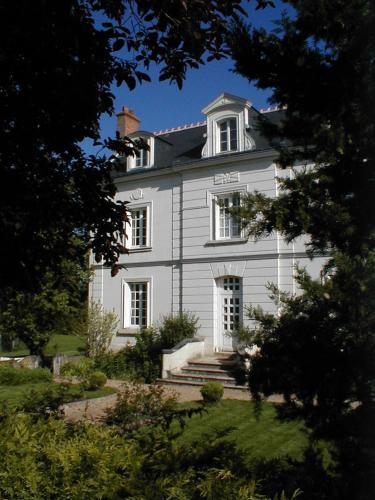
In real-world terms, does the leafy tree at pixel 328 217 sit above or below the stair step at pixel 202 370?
above

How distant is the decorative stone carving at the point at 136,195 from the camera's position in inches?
784

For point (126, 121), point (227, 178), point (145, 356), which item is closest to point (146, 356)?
point (145, 356)

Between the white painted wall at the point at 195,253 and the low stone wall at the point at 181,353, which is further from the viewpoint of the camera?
the white painted wall at the point at 195,253

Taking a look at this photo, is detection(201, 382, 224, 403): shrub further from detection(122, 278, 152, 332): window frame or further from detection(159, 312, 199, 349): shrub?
detection(122, 278, 152, 332): window frame

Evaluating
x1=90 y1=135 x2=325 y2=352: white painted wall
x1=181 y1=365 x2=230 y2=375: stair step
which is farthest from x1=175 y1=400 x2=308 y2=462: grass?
x1=90 y1=135 x2=325 y2=352: white painted wall

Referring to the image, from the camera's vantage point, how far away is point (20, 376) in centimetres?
1518

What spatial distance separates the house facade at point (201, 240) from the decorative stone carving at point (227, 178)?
0.04m

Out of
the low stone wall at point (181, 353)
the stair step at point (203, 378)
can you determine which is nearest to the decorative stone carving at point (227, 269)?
the low stone wall at point (181, 353)

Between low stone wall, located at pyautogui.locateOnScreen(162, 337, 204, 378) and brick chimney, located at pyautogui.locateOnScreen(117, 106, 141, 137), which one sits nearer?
low stone wall, located at pyautogui.locateOnScreen(162, 337, 204, 378)

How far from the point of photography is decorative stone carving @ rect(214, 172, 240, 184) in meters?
17.4

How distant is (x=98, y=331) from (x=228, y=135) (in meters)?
→ 8.71

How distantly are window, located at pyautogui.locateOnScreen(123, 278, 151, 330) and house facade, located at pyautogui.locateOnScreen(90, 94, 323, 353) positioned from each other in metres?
0.04

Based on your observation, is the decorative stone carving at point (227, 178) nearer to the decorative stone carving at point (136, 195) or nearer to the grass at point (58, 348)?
the decorative stone carving at point (136, 195)

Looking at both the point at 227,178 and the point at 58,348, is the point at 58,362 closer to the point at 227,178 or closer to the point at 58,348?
the point at 58,348
